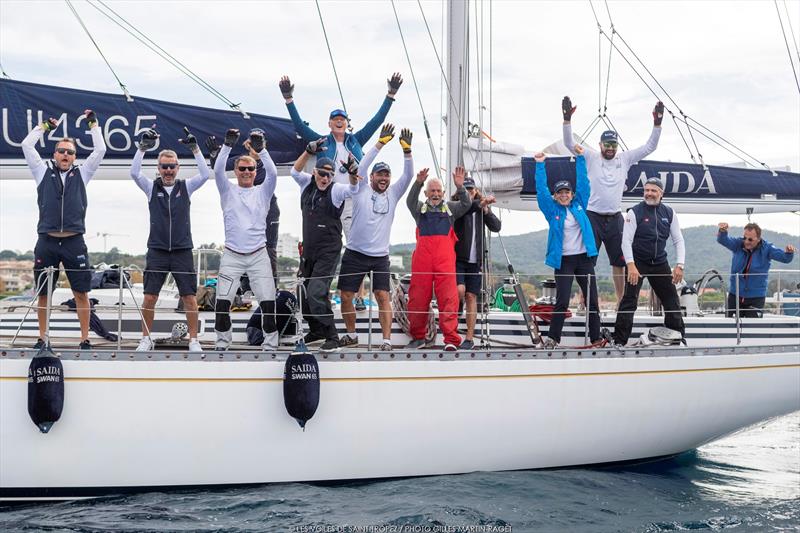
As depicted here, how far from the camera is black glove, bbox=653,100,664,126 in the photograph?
24.7ft

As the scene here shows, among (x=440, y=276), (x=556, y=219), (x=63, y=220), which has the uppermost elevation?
(x=556, y=219)

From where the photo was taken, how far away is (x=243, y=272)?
21.4 feet

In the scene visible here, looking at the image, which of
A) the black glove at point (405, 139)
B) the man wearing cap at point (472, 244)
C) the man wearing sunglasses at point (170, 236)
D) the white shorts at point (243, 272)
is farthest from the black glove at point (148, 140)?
the man wearing cap at point (472, 244)

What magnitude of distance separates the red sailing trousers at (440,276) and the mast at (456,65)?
1693 mm

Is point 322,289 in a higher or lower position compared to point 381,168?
lower

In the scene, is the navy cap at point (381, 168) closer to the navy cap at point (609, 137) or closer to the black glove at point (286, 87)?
the black glove at point (286, 87)

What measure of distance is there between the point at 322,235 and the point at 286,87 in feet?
5.35

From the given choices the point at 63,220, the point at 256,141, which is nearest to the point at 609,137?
the point at 256,141

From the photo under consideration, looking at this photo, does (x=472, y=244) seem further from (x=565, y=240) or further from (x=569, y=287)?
(x=569, y=287)

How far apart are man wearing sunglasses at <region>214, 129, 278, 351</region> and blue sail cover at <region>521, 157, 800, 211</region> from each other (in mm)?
3690

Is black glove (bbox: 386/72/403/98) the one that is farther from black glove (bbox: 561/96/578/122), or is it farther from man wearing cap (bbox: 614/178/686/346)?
man wearing cap (bbox: 614/178/686/346)

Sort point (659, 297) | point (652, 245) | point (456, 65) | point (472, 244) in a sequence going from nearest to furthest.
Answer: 1. point (472, 244)
2. point (652, 245)
3. point (659, 297)
4. point (456, 65)

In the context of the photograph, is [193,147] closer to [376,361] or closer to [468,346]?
[376,361]

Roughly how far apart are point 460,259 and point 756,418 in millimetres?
3187
